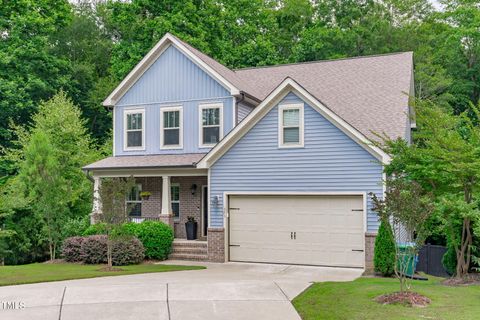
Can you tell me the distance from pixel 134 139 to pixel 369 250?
10.8 m

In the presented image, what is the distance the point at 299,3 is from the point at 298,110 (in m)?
24.7

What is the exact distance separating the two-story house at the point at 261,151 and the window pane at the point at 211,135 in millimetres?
42

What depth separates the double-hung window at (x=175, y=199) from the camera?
67.2 ft

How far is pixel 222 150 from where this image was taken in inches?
678

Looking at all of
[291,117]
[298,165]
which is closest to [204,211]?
[298,165]

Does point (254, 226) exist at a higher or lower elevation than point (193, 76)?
lower

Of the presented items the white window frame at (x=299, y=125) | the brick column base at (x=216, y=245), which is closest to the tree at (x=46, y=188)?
the brick column base at (x=216, y=245)

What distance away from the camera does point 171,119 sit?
20359mm

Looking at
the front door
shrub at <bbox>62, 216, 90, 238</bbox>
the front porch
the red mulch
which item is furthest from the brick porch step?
the red mulch

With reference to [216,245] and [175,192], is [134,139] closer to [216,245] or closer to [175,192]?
[175,192]

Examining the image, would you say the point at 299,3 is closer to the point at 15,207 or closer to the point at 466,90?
the point at 466,90

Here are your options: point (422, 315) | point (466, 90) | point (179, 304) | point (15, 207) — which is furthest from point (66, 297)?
point (466, 90)

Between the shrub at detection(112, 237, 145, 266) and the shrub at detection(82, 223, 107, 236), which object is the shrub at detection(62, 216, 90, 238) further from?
the shrub at detection(112, 237, 145, 266)

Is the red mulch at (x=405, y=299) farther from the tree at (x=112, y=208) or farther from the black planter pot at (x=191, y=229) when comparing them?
the black planter pot at (x=191, y=229)
